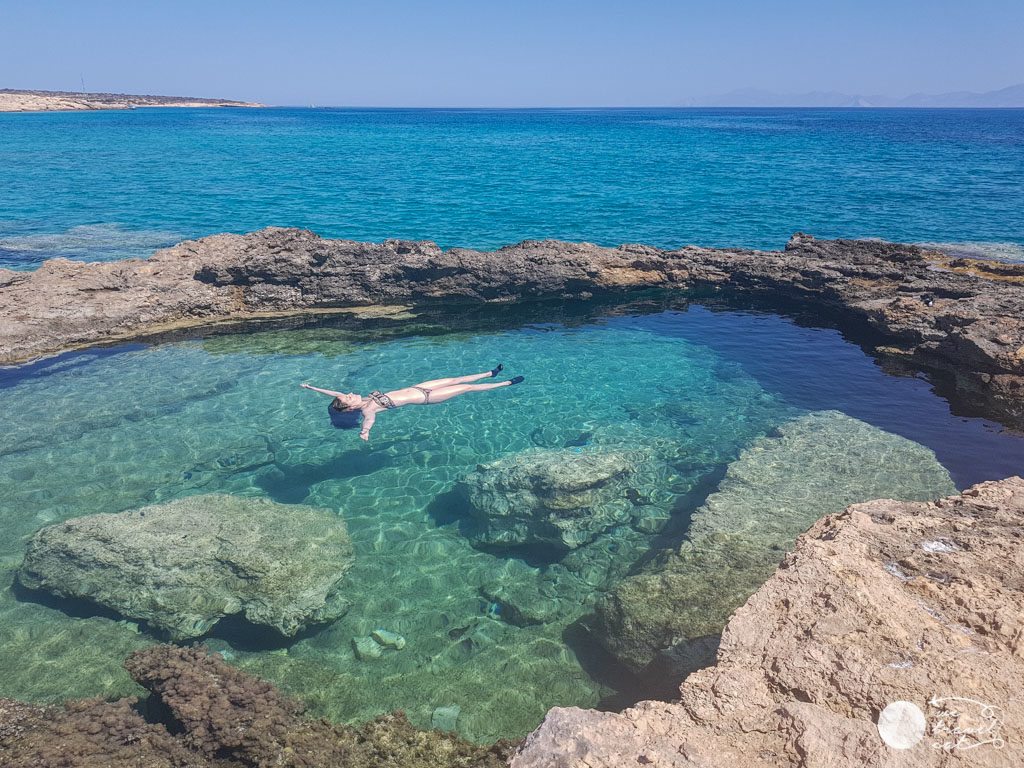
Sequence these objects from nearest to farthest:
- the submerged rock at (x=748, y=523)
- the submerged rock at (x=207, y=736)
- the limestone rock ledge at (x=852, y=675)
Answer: the limestone rock ledge at (x=852, y=675), the submerged rock at (x=207, y=736), the submerged rock at (x=748, y=523)

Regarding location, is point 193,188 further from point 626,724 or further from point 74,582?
point 626,724

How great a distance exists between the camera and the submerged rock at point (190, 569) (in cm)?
602

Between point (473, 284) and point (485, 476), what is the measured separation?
721 cm

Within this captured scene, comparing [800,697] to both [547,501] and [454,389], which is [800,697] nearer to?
[547,501]

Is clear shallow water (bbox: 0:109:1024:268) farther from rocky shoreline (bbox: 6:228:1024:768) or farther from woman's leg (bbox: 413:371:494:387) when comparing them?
rocky shoreline (bbox: 6:228:1024:768)

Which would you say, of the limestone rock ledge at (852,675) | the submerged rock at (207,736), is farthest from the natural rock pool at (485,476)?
the limestone rock ledge at (852,675)

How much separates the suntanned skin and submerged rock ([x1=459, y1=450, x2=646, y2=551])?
2.18 m

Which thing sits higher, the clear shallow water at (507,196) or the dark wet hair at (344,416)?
the clear shallow water at (507,196)

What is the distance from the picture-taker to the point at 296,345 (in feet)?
41.0

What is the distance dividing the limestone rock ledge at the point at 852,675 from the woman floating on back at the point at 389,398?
5977 mm

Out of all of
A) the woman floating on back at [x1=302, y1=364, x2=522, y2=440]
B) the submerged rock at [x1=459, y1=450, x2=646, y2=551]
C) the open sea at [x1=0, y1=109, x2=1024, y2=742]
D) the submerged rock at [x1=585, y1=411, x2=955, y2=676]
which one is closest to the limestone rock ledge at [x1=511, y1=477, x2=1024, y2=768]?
the submerged rock at [x1=585, y1=411, x2=955, y2=676]

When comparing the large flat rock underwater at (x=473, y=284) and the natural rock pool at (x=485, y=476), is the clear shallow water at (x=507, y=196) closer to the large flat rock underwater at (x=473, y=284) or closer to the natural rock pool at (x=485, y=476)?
the large flat rock underwater at (x=473, y=284)

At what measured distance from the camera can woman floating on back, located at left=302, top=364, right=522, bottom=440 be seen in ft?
29.3

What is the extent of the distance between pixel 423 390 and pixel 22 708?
6.34 metres
